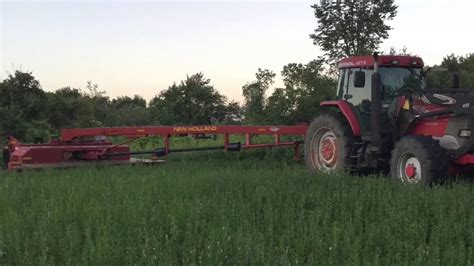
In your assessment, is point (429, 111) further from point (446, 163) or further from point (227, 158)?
point (227, 158)

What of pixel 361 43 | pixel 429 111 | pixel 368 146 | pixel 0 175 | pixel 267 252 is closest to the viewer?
pixel 267 252

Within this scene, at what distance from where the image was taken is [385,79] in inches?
384

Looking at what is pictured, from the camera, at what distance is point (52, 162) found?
468 inches

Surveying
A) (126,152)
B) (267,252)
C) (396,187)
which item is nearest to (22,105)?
(126,152)

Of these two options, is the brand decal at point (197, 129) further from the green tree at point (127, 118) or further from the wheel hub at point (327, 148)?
the green tree at point (127, 118)

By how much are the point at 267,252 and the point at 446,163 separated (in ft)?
14.6

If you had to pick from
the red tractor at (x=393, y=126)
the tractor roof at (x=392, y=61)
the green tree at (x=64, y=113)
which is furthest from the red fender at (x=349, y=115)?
the green tree at (x=64, y=113)

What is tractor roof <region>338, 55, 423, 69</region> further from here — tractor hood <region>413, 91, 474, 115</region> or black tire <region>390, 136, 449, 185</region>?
black tire <region>390, 136, 449, 185</region>

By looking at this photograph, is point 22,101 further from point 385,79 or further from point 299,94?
point 385,79

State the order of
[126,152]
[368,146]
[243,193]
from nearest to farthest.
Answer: [243,193] → [368,146] → [126,152]

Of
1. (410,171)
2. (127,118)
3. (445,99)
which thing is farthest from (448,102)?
(127,118)

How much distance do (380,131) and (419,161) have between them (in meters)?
1.32

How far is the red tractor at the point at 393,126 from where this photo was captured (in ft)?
26.0

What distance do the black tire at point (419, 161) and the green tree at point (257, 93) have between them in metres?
17.7
